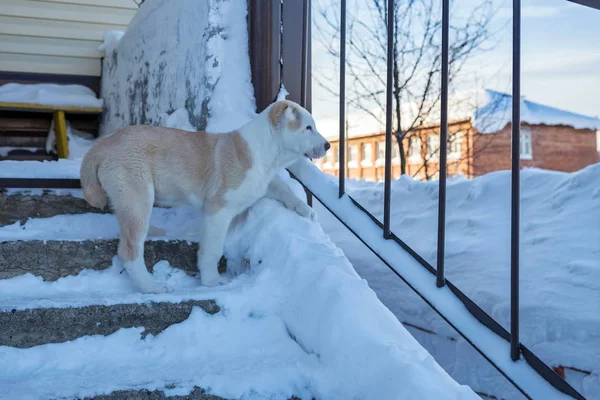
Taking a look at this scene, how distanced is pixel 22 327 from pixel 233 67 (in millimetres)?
1945

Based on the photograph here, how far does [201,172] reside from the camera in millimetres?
2762

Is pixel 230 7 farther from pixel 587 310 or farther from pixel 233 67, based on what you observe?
pixel 587 310

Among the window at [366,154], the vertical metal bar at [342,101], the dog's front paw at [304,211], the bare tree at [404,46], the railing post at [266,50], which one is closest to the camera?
the vertical metal bar at [342,101]

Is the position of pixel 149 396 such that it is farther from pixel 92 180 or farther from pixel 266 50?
pixel 266 50

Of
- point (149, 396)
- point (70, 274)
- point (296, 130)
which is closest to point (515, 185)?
point (149, 396)

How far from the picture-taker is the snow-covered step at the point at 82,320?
1.92 m

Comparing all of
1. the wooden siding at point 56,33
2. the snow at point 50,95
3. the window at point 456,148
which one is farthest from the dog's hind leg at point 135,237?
the window at point 456,148

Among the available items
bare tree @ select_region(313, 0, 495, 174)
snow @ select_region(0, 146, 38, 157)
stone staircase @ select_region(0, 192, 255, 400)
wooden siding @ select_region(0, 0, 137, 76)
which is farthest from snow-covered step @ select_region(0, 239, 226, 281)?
bare tree @ select_region(313, 0, 495, 174)

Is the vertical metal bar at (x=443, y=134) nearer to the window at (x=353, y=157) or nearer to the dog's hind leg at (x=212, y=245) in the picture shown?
the dog's hind leg at (x=212, y=245)

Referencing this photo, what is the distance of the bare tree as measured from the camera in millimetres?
6629

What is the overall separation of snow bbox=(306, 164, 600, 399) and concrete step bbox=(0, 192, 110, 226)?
1741mm

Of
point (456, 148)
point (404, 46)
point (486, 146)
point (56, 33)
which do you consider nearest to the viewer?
point (56, 33)

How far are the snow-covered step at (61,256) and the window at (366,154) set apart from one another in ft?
42.2

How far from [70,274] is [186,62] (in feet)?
5.70
